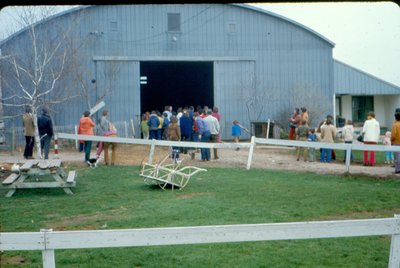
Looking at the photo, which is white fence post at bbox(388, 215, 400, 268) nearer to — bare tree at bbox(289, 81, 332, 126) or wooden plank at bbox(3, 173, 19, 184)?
wooden plank at bbox(3, 173, 19, 184)

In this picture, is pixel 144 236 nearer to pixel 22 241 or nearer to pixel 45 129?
pixel 22 241

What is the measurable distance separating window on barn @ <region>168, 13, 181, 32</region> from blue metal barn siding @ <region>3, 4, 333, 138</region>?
0.70 feet

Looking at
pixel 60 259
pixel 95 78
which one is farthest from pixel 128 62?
pixel 60 259

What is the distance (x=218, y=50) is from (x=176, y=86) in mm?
9037

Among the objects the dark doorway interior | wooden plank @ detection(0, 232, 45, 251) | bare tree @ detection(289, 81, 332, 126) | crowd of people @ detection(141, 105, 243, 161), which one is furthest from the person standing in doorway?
bare tree @ detection(289, 81, 332, 126)

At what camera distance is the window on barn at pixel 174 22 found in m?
29.0

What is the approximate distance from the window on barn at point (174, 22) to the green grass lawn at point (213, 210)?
15134 millimetres

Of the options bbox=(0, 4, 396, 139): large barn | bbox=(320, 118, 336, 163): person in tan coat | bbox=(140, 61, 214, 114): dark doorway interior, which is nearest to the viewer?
bbox=(320, 118, 336, 163): person in tan coat

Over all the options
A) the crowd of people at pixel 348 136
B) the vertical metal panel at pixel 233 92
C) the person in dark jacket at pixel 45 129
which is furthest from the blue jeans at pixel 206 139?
the vertical metal panel at pixel 233 92

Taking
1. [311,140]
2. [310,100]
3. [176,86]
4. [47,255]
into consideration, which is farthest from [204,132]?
[176,86]

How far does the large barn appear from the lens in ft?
91.2

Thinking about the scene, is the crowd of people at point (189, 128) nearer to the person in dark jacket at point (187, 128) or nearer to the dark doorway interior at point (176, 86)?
the person in dark jacket at point (187, 128)

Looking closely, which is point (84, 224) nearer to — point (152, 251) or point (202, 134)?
point (152, 251)

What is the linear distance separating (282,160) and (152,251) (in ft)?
39.9
